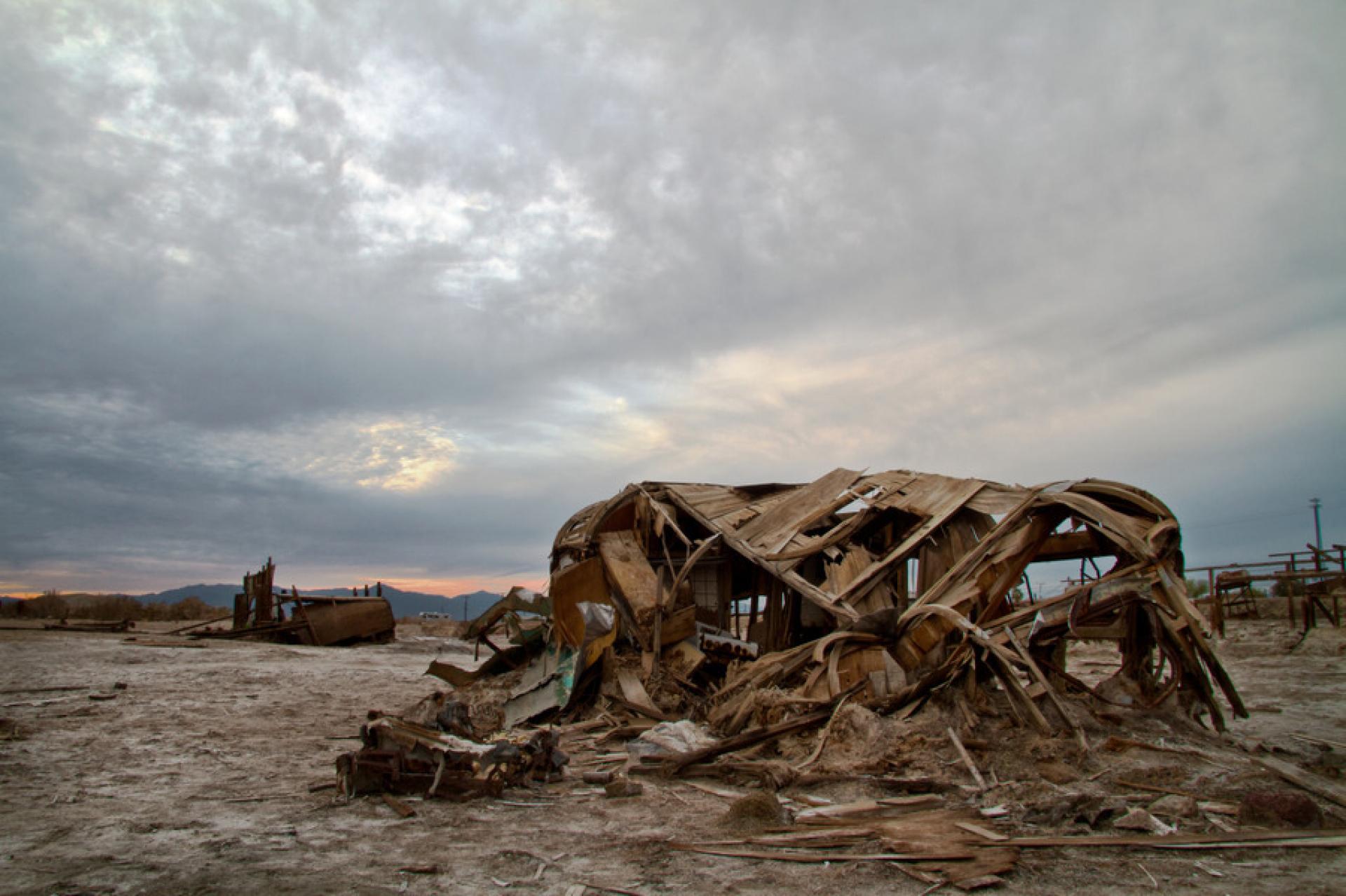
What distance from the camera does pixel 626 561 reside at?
39.4 ft

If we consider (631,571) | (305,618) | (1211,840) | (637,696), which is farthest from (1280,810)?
(305,618)

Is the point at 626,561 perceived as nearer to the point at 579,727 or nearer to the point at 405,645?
the point at 579,727

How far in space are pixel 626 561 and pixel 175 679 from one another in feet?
27.6

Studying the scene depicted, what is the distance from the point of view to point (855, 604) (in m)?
9.17

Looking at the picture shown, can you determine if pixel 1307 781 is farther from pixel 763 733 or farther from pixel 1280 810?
pixel 763 733

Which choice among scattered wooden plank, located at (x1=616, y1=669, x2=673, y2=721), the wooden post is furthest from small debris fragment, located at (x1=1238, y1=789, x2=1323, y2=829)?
the wooden post

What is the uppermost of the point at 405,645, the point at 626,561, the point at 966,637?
the point at 626,561

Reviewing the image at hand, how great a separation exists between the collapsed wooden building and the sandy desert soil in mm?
872

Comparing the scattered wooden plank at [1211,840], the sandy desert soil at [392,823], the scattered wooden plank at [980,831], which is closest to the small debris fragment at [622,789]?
the sandy desert soil at [392,823]

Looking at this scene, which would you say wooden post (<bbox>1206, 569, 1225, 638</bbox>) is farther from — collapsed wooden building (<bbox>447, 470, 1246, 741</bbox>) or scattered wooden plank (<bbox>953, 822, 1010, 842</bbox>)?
scattered wooden plank (<bbox>953, 822, 1010, 842</bbox>)

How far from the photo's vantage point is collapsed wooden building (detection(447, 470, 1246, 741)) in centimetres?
734

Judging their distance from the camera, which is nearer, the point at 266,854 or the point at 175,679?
the point at 266,854

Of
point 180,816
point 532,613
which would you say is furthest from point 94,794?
point 532,613

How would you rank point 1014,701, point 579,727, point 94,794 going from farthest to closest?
point 579,727, point 1014,701, point 94,794
